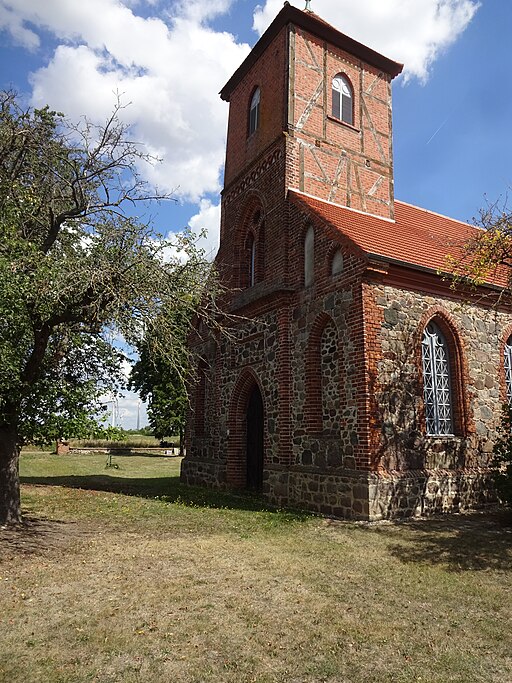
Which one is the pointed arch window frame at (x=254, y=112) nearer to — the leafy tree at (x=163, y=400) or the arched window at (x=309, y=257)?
the arched window at (x=309, y=257)

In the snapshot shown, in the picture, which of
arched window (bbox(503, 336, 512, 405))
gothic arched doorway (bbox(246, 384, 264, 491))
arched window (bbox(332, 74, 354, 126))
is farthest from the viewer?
arched window (bbox(332, 74, 354, 126))

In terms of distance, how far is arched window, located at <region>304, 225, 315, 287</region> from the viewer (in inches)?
462

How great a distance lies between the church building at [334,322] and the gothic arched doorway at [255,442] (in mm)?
47

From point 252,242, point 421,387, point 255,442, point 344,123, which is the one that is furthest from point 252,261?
point 421,387

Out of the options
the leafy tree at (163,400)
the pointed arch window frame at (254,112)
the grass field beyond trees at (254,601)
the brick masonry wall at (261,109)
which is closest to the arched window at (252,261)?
the brick masonry wall at (261,109)

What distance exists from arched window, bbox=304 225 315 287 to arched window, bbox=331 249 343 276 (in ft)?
2.31

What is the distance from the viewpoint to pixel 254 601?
5227 millimetres

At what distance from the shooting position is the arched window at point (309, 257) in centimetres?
1174

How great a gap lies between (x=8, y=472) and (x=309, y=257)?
7.87 meters

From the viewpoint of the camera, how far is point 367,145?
15.1m

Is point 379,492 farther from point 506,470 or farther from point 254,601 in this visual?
point 254,601

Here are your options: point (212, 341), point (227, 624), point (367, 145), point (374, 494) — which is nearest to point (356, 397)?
point (374, 494)

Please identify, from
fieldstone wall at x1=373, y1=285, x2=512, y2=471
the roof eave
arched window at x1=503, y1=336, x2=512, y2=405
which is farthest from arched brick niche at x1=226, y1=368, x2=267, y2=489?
arched window at x1=503, y1=336, x2=512, y2=405

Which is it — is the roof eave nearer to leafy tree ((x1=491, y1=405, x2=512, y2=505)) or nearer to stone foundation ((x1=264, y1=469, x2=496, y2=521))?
leafy tree ((x1=491, y1=405, x2=512, y2=505))
